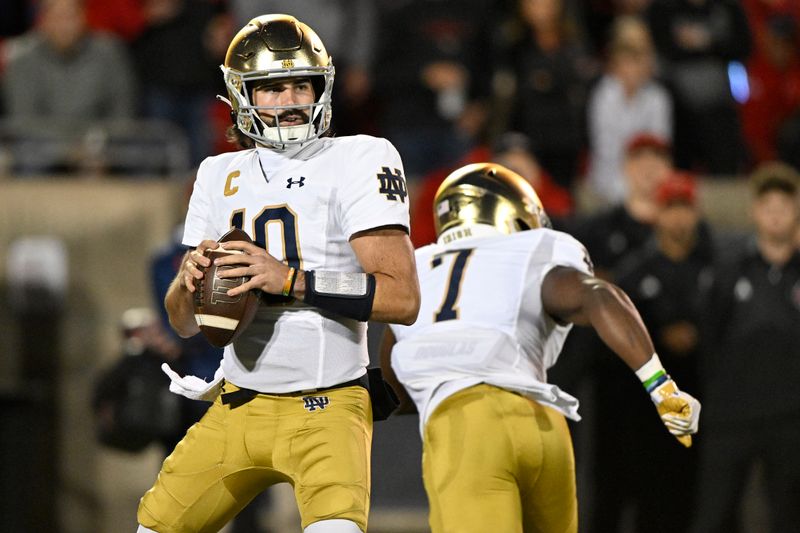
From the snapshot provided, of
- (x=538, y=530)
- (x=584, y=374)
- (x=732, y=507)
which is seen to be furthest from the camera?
(x=584, y=374)

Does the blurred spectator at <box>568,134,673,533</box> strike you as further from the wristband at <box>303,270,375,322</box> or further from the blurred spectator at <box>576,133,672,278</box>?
the wristband at <box>303,270,375,322</box>

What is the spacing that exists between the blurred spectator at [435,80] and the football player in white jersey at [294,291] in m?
4.29

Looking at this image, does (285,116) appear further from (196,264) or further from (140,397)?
(140,397)

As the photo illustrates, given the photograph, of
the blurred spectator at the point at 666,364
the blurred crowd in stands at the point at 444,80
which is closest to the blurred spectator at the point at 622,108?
the blurred crowd in stands at the point at 444,80

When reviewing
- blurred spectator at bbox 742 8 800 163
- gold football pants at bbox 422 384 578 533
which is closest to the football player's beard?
gold football pants at bbox 422 384 578 533

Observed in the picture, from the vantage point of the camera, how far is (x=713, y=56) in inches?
334

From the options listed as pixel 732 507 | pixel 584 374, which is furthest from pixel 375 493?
pixel 732 507

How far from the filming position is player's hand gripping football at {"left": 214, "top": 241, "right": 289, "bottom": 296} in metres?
3.43

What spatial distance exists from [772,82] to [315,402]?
6280 mm

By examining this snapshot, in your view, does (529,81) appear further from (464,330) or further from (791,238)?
(464,330)

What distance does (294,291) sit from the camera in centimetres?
345

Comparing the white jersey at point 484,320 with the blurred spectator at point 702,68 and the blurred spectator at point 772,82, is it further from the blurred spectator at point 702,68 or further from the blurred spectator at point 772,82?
the blurred spectator at point 772,82

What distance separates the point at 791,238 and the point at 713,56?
7.04 ft

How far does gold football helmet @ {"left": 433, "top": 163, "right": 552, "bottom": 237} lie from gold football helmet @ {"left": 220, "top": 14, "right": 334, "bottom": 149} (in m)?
1.01
